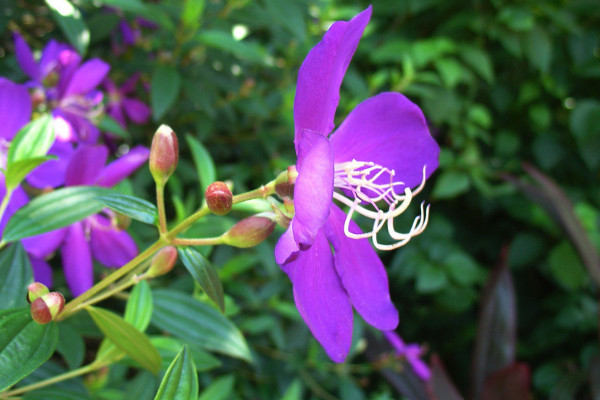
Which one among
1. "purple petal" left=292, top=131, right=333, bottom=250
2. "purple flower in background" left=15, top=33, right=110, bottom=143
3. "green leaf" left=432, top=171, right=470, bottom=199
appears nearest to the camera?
"purple petal" left=292, top=131, right=333, bottom=250

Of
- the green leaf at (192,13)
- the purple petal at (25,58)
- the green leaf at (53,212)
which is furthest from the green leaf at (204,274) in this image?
the green leaf at (192,13)

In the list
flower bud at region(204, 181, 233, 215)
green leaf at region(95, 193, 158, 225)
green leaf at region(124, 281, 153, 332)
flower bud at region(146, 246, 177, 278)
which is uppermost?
flower bud at region(204, 181, 233, 215)

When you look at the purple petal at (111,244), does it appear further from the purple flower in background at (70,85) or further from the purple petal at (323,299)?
the purple petal at (323,299)

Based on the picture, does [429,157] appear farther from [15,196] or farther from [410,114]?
[15,196]

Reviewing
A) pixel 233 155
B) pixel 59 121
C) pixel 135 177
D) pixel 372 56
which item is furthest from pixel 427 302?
pixel 59 121

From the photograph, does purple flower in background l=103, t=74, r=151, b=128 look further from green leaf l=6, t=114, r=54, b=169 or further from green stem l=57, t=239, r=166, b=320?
green stem l=57, t=239, r=166, b=320

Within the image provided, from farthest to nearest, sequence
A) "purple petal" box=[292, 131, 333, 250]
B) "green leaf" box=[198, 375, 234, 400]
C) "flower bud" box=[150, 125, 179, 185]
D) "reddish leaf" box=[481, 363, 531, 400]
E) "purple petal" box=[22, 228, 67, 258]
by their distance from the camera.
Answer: "reddish leaf" box=[481, 363, 531, 400] → "green leaf" box=[198, 375, 234, 400] → "purple petal" box=[22, 228, 67, 258] → "flower bud" box=[150, 125, 179, 185] → "purple petal" box=[292, 131, 333, 250]

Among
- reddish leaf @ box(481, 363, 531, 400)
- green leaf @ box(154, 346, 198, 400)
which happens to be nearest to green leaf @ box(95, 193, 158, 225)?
green leaf @ box(154, 346, 198, 400)

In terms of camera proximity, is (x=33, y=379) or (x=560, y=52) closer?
(x=33, y=379)
